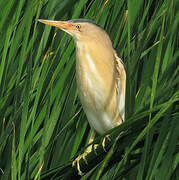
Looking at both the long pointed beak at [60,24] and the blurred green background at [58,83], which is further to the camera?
the long pointed beak at [60,24]

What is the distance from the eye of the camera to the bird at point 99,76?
1.79m

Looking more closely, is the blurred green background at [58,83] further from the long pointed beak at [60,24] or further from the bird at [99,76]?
the bird at [99,76]

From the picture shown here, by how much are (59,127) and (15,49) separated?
0.81ft

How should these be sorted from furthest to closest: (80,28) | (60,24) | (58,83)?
1. (80,28)
2. (60,24)
3. (58,83)

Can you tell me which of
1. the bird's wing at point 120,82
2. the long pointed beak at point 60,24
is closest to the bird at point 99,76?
the bird's wing at point 120,82

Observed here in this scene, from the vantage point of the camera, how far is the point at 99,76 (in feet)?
5.95

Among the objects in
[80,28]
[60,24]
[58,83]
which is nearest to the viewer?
[58,83]

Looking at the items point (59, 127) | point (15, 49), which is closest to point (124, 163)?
point (59, 127)

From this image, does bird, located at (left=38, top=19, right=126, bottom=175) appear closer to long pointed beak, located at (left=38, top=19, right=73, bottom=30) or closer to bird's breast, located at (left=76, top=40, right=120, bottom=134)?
bird's breast, located at (left=76, top=40, right=120, bottom=134)

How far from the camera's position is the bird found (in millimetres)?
1785

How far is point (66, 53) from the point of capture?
59.2 inches

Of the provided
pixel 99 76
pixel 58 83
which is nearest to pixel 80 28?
pixel 99 76

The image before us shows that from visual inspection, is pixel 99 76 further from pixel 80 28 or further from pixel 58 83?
pixel 58 83

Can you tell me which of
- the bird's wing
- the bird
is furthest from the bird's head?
the bird's wing
